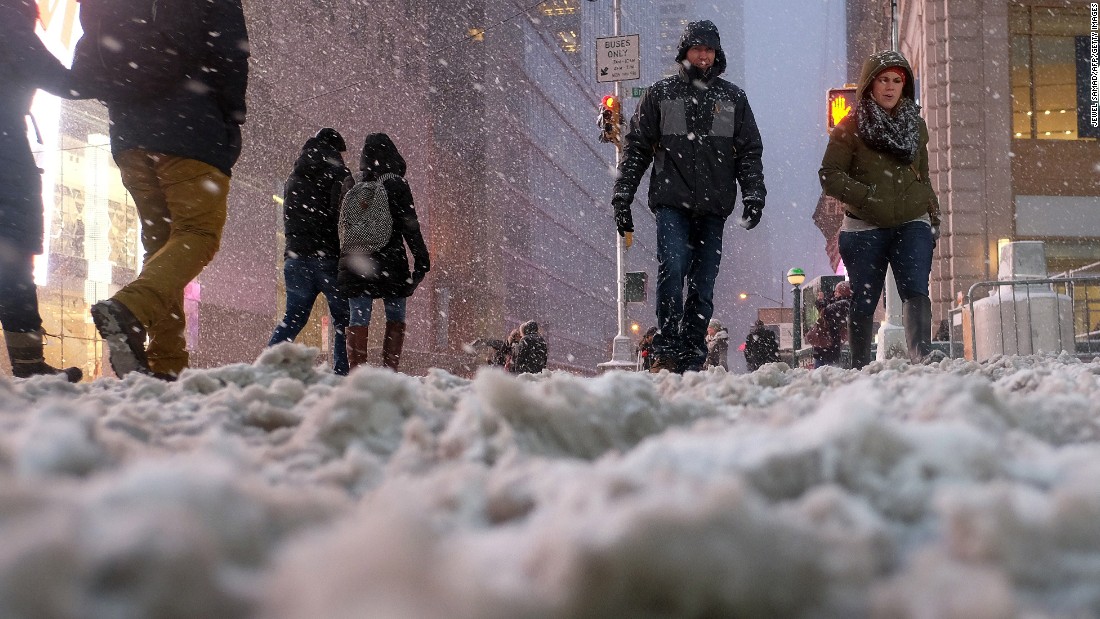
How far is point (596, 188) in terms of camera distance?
5038 cm

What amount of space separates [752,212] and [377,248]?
255 centimetres

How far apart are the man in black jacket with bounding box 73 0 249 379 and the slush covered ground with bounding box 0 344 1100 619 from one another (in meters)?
2.71

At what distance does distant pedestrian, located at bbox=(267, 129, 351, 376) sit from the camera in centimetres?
595

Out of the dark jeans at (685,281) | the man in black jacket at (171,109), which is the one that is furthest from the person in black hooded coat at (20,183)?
the dark jeans at (685,281)

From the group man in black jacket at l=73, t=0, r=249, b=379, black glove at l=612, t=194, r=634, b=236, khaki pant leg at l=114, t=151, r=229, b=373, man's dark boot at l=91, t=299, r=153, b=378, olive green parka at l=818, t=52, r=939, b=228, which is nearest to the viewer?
man's dark boot at l=91, t=299, r=153, b=378

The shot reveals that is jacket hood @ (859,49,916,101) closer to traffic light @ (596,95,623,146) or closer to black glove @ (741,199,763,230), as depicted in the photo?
black glove @ (741,199,763,230)

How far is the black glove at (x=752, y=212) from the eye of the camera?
17.3 feet

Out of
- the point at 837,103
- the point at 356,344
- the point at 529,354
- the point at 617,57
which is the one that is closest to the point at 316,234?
the point at 356,344

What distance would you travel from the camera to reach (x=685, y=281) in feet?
17.4

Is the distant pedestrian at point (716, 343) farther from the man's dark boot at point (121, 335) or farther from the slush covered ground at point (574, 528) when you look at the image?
the slush covered ground at point (574, 528)

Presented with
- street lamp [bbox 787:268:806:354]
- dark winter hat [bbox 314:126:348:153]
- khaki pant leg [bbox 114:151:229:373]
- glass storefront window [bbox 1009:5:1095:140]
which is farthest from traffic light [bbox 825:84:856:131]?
khaki pant leg [bbox 114:151:229:373]

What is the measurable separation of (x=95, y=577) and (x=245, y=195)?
68.9ft

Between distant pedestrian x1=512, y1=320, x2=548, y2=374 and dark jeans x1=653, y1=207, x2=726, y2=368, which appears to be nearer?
dark jeans x1=653, y1=207, x2=726, y2=368

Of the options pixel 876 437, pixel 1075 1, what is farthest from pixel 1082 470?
pixel 1075 1
